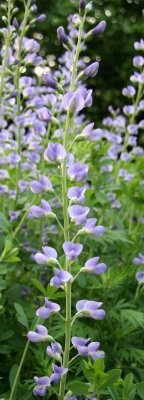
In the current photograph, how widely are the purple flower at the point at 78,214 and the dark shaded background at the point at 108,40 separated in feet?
27.8

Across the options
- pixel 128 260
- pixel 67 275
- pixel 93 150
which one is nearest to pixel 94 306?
pixel 67 275

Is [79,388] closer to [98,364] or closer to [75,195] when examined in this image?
[98,364]

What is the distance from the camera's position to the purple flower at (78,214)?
1.26m

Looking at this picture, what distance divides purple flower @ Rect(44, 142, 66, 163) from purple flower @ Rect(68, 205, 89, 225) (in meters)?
0.15

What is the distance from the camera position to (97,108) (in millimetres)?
10781

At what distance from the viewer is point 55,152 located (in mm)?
1315

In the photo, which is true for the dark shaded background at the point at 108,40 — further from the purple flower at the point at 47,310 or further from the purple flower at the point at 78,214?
the purple flower at the point at 47,310

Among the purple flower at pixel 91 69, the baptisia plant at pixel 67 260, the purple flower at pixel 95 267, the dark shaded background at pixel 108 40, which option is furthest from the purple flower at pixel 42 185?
the dark shaded background at pixel 108 40

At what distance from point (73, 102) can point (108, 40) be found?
971 centimetres

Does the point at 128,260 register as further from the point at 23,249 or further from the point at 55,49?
the point at 55,49

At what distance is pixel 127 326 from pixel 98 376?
0.76 meters

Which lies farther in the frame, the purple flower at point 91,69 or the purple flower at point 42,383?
the purple flower at point 91,69

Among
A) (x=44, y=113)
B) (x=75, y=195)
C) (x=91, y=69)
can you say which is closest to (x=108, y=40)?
(x=91, y=69)

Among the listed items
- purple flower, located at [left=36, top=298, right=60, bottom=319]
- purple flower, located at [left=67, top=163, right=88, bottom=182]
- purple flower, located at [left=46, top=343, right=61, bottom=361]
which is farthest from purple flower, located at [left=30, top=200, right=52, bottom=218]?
purple flower, located at [left=46, top=343, right=61, bottom=361]
